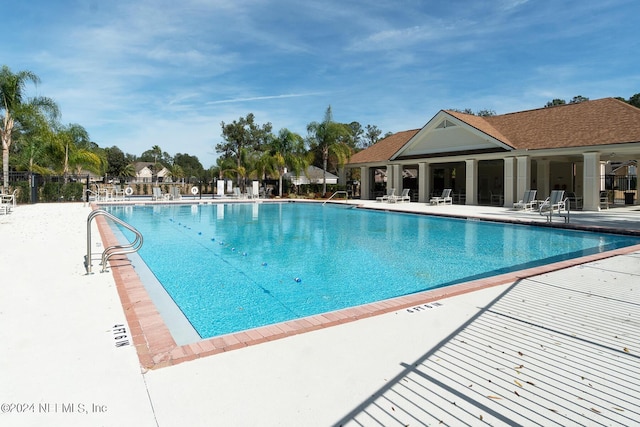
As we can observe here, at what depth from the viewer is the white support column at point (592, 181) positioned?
18.7m

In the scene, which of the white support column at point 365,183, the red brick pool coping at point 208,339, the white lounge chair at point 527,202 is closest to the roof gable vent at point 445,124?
the white lounge chair at point 527,202

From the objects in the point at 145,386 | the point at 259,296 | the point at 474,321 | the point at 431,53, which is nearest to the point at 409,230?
the point at 259,296

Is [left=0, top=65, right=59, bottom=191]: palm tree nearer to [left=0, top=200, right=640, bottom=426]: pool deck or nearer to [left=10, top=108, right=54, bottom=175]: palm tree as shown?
[left=10, top=108, right=54, bottom=175]: palm tree

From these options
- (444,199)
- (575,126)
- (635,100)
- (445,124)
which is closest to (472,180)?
(444,199)

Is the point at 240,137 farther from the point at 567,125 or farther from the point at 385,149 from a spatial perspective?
the point at 567,125

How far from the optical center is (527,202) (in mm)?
19984

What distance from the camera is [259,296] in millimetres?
6352

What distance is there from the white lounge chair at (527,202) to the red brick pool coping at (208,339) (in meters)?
15.5

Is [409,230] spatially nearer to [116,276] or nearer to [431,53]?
[116,276]

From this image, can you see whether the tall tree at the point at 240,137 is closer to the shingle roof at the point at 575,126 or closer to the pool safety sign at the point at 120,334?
the shingle roof at the point at 575,126

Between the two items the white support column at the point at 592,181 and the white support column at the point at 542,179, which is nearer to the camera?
the white support column at the point at 592,181

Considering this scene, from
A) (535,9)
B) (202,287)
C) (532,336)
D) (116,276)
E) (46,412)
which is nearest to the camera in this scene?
(46,412)

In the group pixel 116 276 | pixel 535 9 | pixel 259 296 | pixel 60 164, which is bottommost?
pixel 259 296

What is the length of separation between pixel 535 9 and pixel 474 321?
19.6 metres
